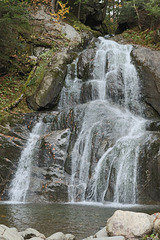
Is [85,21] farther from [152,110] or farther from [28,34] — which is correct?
[152,110]

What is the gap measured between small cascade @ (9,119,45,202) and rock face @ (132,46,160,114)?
679 centimetres

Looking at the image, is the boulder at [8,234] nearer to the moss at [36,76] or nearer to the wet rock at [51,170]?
the wet rock at [51,170]

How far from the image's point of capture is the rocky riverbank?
13.1 feet

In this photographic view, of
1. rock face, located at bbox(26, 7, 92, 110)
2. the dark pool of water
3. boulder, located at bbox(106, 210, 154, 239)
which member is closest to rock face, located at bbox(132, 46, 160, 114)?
rock face, located at bbox(26, 7, 92, 110)

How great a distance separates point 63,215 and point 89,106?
674cm

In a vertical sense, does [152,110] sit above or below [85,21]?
below

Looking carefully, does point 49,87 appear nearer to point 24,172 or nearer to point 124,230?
point 24,172

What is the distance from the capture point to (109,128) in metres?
10.9

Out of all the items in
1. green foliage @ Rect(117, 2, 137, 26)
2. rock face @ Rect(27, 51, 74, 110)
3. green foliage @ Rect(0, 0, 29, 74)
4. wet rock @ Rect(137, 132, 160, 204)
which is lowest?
wet rock @ Rect(137, 132, 160, 204)

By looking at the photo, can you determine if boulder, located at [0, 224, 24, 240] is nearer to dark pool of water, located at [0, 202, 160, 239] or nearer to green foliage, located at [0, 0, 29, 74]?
dark pool of water, located at [0, 202, 160, 239]

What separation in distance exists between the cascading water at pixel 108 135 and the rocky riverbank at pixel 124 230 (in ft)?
14.7

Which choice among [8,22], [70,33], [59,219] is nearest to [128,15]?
[70,33]

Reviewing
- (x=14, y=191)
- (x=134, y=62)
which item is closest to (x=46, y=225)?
(x=14, y=191)

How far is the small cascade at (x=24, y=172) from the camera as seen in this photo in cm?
930
